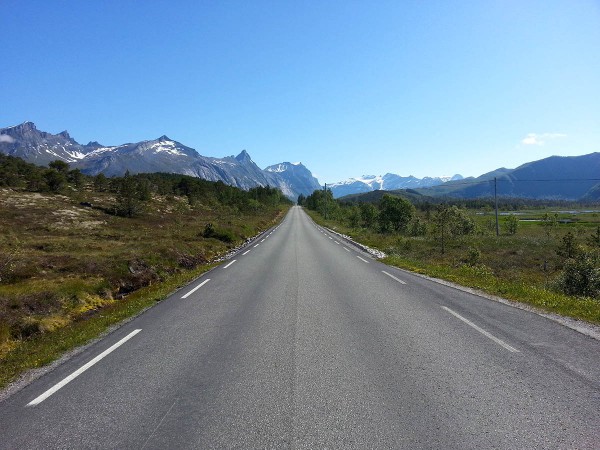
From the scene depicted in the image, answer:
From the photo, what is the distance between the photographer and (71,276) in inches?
575

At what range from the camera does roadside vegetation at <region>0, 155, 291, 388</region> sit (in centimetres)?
902

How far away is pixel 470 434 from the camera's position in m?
3.80

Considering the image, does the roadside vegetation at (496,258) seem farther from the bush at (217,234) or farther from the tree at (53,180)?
the tree at (53,180)

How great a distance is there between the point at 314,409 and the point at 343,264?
47.8 ft

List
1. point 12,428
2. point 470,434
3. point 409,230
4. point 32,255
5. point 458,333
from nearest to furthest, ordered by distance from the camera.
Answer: point 470,434 → point 12,428 → point 458,333 → point 32,255 → point 409,230

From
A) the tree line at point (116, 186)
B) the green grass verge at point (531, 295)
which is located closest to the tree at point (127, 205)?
the tree line at point (116, 186)

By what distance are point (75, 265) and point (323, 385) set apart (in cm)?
1523

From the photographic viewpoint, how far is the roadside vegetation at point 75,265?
9.02 metres

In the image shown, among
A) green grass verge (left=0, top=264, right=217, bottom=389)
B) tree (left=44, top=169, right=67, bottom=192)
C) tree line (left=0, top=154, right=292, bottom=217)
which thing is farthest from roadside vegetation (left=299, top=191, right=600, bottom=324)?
tree (left=44, top=169, right=67, bottom=192)

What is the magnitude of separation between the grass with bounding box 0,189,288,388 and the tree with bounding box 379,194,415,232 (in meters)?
47.1

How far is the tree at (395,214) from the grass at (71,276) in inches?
1856

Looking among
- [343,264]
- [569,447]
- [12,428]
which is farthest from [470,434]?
[343,264]

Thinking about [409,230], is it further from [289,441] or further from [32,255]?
[289,441]

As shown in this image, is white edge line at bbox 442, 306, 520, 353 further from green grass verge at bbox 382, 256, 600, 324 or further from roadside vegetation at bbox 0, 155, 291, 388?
roadside vegetation at bbox 0, 155, 291, 388
